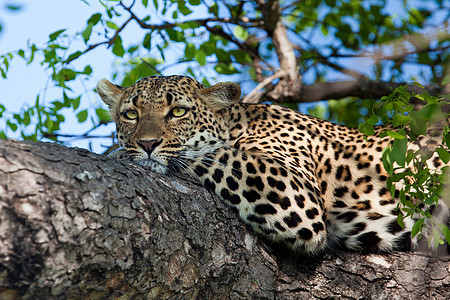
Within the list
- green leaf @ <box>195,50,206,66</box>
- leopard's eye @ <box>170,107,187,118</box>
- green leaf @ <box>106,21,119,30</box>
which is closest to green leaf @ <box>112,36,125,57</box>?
green leaf @ <box>106,21,119,30</box>

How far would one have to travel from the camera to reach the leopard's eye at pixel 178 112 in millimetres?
6889

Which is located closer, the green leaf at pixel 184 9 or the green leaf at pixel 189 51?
the green leaf at pixel 184 9

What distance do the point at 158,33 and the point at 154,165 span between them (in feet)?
10.9

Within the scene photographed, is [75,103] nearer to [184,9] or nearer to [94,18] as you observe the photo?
[94,18]

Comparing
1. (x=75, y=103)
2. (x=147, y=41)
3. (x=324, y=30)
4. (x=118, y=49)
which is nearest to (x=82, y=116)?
(x=75, y=103)

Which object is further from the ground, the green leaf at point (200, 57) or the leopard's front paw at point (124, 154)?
the green leaf at point (200, 57)

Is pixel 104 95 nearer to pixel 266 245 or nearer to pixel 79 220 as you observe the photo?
pixel 266 245

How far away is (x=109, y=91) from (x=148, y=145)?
64.4 inches

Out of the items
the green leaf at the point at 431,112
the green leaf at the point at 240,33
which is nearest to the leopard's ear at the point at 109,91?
the green leaf at the point at 240,33

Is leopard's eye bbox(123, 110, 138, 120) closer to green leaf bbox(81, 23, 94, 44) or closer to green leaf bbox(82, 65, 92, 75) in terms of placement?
green leaf bbox(81, 23, 94, 44)

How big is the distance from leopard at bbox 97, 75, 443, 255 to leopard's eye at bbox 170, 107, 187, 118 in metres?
0.01

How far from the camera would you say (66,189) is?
3.94m

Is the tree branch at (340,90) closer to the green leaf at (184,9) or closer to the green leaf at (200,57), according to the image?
the green leaf at (200,57)

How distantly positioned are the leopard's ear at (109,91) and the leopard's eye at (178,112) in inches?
39.3
